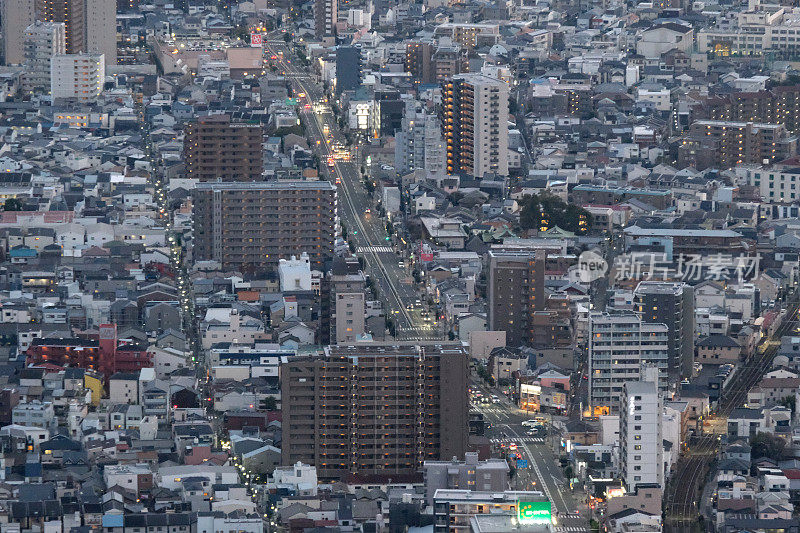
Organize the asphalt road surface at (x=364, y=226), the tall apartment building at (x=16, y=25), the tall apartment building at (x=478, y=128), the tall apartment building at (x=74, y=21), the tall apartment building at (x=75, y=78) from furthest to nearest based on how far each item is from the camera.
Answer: the tall apartment building at (x=16, y=25) → the tall apartment building at (x=74, y=21) → the tall apartment building at (x=75, y=78) → the tall apartment building at (x=478, y=128) → the asphalt road surface at (x=364, y=226)

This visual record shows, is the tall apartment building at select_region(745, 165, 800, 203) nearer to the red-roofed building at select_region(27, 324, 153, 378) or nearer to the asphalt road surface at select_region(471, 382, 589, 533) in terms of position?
the asphalt road surface at select_region(471, 382, 589, 533)

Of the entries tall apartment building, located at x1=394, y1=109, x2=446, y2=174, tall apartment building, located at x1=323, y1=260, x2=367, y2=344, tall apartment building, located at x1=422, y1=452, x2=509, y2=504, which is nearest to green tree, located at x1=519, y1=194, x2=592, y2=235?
tall apartment building, located at x1=394, y1=109, x2=446, y2=174

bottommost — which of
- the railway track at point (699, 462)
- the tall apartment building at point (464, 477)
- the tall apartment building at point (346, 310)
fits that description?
the railway track at point (699, 462)

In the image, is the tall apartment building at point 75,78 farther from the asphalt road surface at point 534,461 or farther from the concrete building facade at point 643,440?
the concrete building facade at point 643,440

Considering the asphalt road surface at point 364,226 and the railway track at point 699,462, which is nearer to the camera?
the railway track at point 699,462

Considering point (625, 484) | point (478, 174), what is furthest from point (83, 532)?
point (478, 174)

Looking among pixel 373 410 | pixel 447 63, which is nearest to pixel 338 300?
pixel 373 410

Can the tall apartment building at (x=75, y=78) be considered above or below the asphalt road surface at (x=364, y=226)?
above

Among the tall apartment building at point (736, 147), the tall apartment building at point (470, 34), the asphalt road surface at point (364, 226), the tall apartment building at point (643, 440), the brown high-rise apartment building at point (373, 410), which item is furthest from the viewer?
the tall apartment building at point (470, 34)

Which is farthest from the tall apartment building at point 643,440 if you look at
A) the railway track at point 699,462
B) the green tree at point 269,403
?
the green tree at point 269,403
